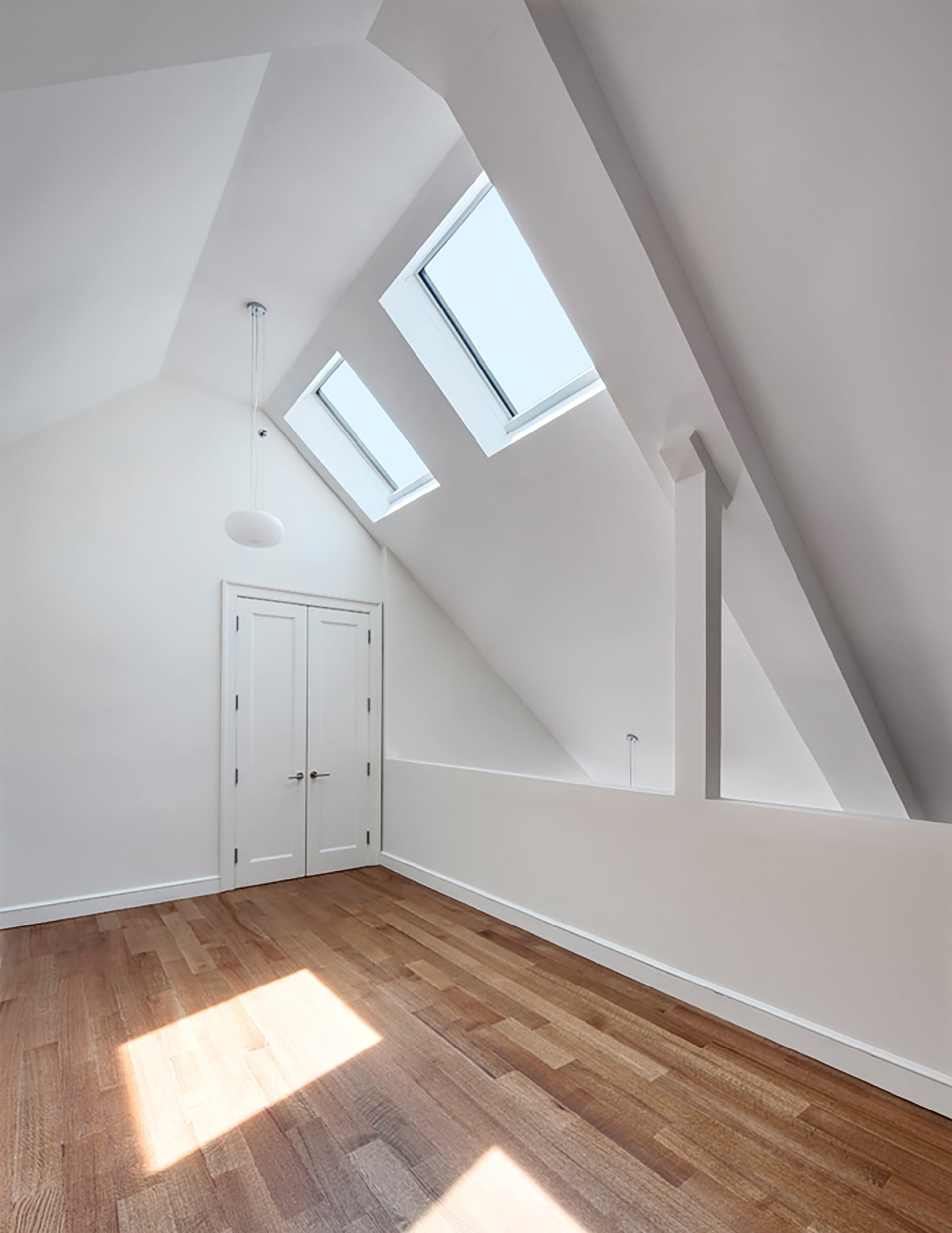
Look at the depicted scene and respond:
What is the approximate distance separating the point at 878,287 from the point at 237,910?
4697 mm

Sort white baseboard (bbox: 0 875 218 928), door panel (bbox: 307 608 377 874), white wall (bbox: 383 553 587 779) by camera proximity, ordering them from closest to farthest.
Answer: white baseboard (bbox: 0 875 218 928) → door panel (bbox: 307 608 377 874) → white wall (bbox: 383 553 587 779)

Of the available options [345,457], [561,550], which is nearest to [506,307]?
[561,550]

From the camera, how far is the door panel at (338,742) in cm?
522

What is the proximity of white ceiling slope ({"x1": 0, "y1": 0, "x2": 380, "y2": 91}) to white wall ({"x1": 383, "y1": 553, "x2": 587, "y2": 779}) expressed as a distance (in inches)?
159

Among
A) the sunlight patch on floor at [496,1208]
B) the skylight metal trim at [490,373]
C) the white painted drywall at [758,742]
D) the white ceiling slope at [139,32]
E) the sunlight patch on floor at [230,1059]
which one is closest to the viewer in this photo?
the white ceiling slope at [139,32]

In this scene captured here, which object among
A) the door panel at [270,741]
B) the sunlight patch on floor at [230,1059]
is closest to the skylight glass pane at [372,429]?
the door panel at [270,741]

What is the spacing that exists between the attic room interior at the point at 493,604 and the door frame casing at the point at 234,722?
4 cm

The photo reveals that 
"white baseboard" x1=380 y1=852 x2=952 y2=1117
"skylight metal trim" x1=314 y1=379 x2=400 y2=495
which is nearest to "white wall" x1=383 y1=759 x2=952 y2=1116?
"white baseboard" x1=380 y1=852 x2=952 y2=1117

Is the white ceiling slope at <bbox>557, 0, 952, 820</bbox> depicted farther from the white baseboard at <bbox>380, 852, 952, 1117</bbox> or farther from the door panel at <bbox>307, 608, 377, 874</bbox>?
the door panel at <bbox>307, 608, 377, 874</bbox>

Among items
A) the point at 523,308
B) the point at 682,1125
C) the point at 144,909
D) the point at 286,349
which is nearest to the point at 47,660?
the point at 144,909

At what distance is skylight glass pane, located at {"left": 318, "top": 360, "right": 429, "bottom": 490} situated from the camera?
5008 millimetres

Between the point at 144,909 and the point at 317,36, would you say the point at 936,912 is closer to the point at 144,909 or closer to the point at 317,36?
the point at 317,36

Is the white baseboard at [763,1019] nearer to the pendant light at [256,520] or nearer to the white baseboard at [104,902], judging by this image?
the white baseboard at [104,902]

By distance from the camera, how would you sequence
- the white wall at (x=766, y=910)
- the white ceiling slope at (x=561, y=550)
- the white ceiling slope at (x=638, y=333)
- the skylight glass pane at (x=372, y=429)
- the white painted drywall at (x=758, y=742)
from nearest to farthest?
the white wall at (x=766, y=910), the white ceiling slope at (x=638, y=333), the white ceiling slope at (x=561, y=550), the white painted drywall at (x=758, y=742), the skylight glass pane at (x=372, y=429)
